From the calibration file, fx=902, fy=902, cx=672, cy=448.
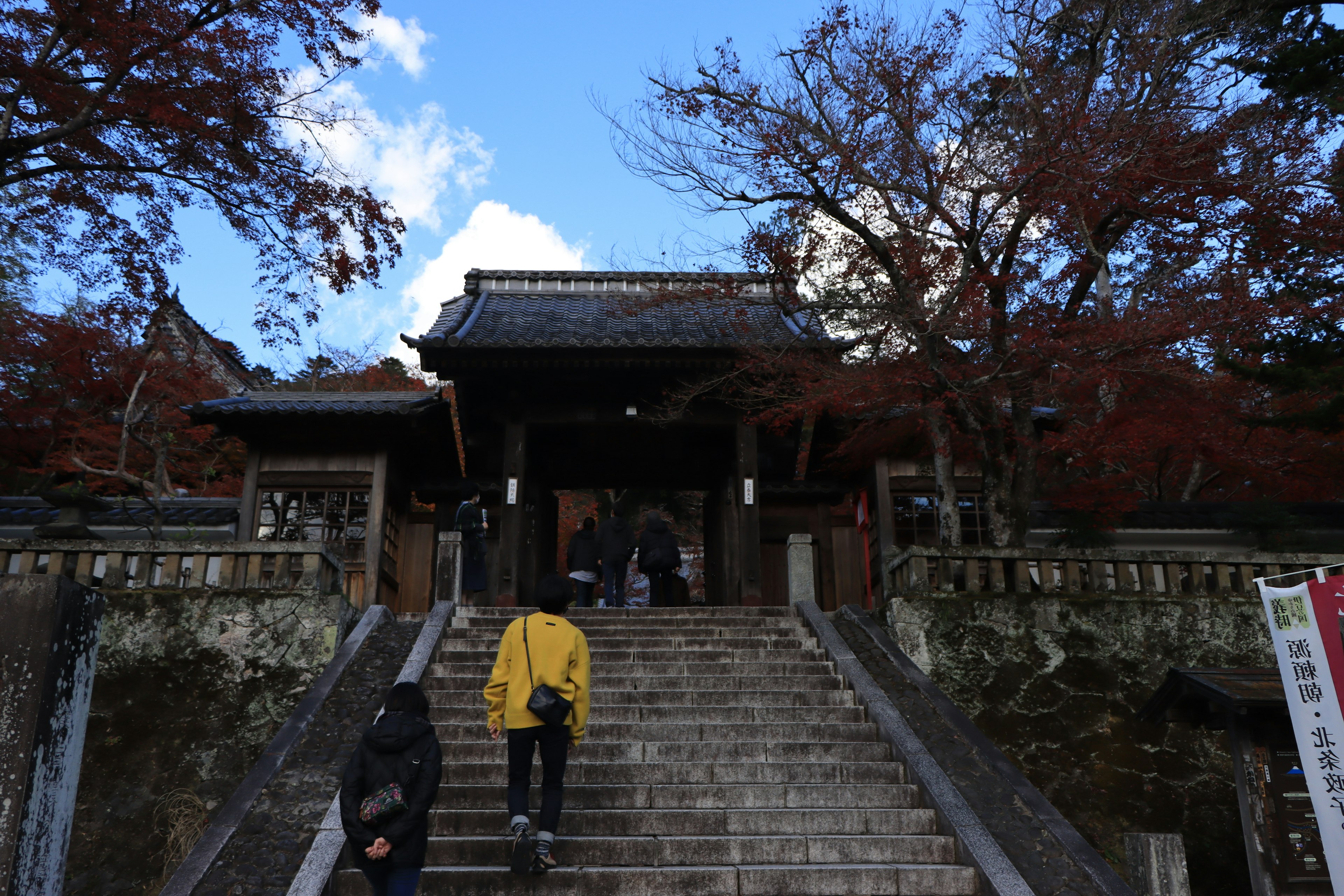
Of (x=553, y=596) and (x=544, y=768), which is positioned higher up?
(x=553, y=596)

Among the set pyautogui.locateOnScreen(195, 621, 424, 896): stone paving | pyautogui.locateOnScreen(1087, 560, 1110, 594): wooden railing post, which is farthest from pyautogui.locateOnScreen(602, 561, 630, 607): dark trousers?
pyautogui.locateOnScreen(1087, 560, 1110, 594): wooden railing post

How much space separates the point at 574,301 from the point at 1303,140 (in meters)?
11.6

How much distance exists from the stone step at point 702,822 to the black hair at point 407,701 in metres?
1.78

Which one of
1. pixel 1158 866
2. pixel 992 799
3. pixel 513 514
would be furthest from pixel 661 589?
pixel 1158 866

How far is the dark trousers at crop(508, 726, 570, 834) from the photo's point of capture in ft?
17.5

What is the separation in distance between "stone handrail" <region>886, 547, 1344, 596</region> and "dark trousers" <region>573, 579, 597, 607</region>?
4.33m

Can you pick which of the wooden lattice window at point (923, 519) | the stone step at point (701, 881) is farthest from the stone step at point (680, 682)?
the wooden lattice window at point (923, 519)

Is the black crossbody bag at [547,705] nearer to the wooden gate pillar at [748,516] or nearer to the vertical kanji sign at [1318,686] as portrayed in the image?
the vertical kanji sign at [1318,686]

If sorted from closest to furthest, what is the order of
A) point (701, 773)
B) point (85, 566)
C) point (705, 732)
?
point (701, 773)
point (705, 732)
point (85, 566)

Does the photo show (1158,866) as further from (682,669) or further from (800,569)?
(800,569)

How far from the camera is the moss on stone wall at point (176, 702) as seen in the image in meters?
7.42

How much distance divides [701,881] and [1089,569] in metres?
6.58

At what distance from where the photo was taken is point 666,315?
1566cm

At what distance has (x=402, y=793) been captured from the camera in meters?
4.44
